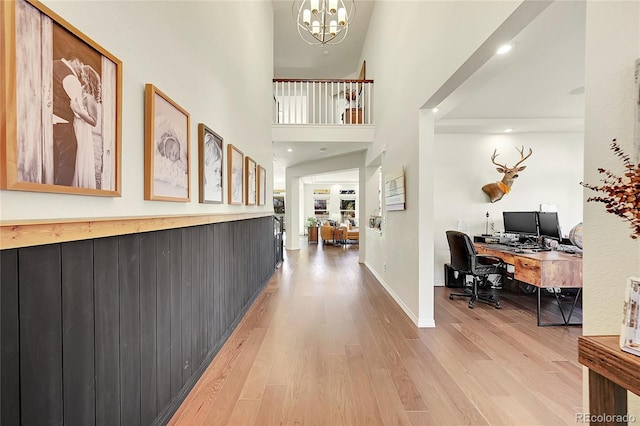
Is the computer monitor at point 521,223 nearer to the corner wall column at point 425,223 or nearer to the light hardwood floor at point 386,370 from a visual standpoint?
the light hardwood floor at point 386,370

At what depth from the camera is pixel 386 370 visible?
219 cm

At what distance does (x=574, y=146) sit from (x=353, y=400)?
560cm

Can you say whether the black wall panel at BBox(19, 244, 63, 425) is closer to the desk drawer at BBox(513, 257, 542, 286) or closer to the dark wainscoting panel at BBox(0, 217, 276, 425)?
the dark wainscoting panel at BBox(0, 217, 276, 425)

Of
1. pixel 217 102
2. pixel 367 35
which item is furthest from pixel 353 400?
pixel 367 35

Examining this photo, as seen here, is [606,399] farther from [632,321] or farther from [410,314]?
[410,314]

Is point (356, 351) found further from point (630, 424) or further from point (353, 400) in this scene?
point (630, 424)

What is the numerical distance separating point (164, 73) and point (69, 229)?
3.65 feet

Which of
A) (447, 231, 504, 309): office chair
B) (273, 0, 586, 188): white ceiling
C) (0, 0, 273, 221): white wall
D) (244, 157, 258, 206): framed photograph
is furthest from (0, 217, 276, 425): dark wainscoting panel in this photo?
(447, 231, 504, 309): office chair

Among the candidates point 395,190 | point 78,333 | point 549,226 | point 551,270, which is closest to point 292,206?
point 395,190

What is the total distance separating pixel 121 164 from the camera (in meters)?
1.27

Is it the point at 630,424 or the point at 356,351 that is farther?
the point at 356,351

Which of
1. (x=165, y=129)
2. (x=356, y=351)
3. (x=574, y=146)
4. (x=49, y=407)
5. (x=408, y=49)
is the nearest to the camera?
(x=49, y=407)

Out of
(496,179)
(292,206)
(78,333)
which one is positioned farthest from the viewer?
(292,206)

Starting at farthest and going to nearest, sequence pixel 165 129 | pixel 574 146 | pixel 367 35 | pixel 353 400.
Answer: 1. pixel 367 35
2. pixel 574 146
3. pixel 353 400
4. pixel 165 129
